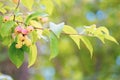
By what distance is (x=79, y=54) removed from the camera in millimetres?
5781

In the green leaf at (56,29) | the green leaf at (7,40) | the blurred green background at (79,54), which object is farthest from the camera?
the blurred green background at (79,54)

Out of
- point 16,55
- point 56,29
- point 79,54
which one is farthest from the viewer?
point 79,54

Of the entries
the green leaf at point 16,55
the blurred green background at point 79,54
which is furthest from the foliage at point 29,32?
the blurred green background at point 79,54

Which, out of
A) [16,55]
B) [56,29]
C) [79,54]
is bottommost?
[16,55]

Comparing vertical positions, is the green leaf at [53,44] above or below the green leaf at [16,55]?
above

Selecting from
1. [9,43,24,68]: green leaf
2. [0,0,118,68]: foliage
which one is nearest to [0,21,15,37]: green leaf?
[0,0,118,68]: foliage

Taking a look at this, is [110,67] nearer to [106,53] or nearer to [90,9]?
[106,53]

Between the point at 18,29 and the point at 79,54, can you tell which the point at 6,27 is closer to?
the point at 18,29

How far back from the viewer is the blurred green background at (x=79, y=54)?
4773 mm

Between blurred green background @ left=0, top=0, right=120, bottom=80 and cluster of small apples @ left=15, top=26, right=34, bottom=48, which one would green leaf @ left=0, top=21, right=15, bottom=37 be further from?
blurred green background @ left=0, top=0, right=120, bottom=80

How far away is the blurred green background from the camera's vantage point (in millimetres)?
4773

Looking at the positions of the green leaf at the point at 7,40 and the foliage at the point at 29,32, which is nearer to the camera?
the foliage at the point at 29,32

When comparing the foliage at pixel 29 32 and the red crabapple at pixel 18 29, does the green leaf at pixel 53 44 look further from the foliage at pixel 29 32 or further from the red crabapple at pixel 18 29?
the red crabapple at pixel 18 29

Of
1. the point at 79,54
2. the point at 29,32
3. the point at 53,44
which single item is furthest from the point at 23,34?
the point at 79,54
